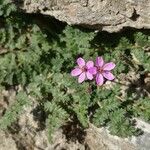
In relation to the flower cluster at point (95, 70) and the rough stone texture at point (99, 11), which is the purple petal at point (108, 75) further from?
the rough stone texture at point (99, 11)

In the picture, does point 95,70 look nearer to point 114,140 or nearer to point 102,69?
point 102,69

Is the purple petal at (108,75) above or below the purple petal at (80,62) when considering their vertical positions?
below

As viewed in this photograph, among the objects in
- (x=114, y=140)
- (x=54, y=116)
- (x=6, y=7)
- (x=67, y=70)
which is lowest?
(x=114, y=140)

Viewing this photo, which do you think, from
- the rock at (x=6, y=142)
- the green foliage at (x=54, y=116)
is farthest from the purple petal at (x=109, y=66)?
the rock at (x=6, y=142)

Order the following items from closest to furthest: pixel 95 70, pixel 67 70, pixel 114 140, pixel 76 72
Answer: pixel 95 70 < pixel 76 72 < pixel 114 140 < pixel 67 70

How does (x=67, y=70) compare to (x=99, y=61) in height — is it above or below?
below

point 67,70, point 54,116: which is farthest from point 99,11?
point 54,116

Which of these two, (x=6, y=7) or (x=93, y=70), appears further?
(x=6, y=7)

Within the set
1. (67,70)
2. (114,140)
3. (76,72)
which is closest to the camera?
(76,72)
